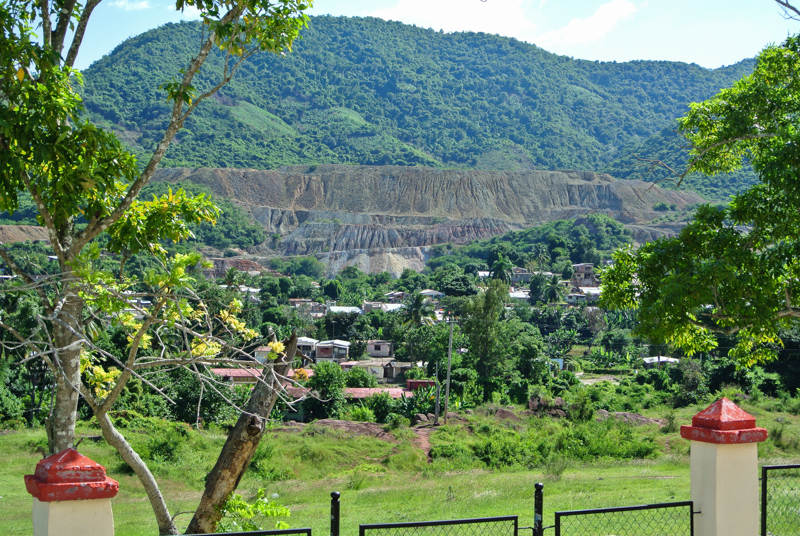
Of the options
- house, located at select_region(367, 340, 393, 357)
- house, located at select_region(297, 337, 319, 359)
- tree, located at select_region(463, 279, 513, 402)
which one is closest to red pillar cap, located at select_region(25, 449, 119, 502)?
tree, located at select_region(463, 279, 513, 402)

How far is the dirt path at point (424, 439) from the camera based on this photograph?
1046 inches

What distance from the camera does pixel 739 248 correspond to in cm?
930

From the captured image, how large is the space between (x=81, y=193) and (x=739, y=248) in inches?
300

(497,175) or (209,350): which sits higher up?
(497,175)

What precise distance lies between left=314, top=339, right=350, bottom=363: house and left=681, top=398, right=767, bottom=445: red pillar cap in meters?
48.6

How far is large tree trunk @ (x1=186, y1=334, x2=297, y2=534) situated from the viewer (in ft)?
21.2

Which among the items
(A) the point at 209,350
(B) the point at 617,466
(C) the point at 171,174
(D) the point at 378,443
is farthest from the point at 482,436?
(C) the point at 171,174

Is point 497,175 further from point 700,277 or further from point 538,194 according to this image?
point 700,277

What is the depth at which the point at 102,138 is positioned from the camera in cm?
592

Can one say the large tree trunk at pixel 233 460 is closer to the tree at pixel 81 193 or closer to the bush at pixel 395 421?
the tree at pixel 81 193

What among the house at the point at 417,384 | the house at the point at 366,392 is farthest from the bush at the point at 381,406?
the house at the point at 417,384

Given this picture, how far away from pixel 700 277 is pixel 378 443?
20.3 m

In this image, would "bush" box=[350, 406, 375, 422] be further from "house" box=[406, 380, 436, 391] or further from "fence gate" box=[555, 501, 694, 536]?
"fence gate" box=[555, 501, 694, 536]

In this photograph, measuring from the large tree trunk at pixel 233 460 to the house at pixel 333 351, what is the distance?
47248 millimetres
